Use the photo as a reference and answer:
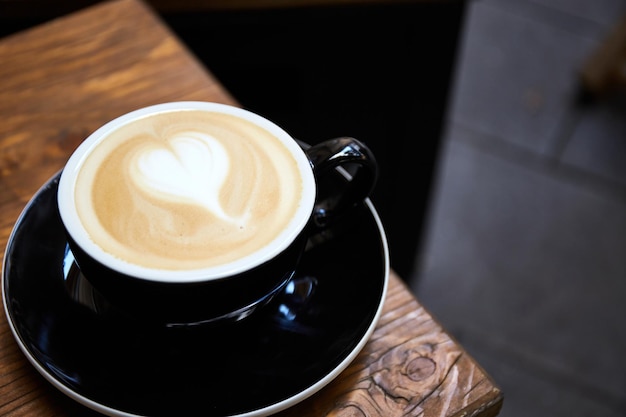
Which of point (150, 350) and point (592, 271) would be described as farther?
point (592, 271)

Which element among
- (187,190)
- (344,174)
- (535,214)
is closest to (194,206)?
(187,190)

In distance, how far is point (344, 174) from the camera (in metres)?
0.54

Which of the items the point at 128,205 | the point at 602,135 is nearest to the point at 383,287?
the point at 128,205

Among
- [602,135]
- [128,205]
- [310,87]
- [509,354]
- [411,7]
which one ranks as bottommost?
[509,354]

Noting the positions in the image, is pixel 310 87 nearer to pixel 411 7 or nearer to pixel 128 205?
pixel 411 7

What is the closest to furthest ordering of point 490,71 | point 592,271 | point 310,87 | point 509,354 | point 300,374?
point 300,374, point 310,87, point 509,354, point 592,271, point 490,71

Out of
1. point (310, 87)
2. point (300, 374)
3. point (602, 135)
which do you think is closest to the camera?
point (300, 374)

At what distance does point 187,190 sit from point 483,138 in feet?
3.97

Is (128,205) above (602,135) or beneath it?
above

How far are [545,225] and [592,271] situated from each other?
12 cm

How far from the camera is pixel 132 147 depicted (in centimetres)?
47

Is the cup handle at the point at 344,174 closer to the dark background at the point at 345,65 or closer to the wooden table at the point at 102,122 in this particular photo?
the wooden table at the point at 102,122

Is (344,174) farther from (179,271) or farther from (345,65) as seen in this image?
(345,65)

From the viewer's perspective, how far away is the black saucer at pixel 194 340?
42 centimetres
